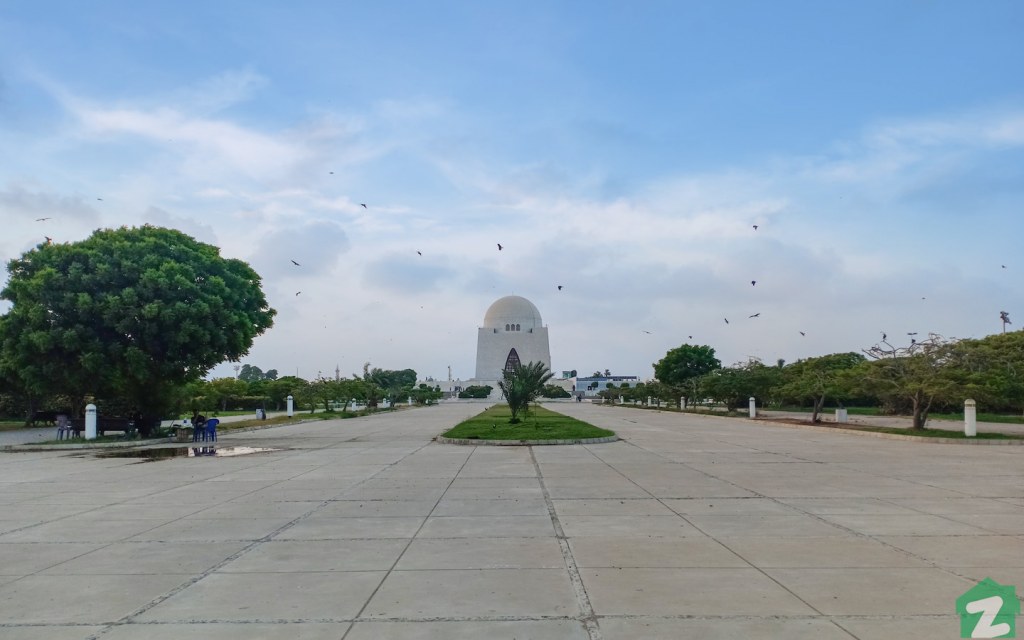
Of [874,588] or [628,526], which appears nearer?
[874,588]

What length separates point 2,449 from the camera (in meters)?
20.9

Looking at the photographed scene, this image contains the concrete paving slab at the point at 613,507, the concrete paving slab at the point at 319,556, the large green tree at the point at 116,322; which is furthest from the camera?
the large green tree at the point at 116,322

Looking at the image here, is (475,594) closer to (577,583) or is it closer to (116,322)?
(577,583)

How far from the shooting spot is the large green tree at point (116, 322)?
2194 cm

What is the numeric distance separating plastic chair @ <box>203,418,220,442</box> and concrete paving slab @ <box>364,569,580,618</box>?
18.6m

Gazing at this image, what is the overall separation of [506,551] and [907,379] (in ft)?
68.9

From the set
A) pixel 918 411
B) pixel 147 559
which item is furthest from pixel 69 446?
pixel 918 411

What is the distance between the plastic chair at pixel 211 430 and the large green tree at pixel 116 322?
1789 millimetres

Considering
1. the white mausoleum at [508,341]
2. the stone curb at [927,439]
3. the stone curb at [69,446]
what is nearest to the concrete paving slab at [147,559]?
the stone curb at [69,446]

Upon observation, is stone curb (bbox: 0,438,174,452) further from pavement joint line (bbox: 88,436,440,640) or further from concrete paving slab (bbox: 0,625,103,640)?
concrete paving slab (bbox: 0,625,103,640)

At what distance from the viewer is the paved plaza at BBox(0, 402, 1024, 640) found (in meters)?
5.23

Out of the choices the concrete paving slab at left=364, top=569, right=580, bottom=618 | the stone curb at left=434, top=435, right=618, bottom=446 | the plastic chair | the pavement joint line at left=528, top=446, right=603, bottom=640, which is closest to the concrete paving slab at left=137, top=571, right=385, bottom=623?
the concrete paving slab at left=364, top=569, right=580, bottom=618

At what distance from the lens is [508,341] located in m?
128

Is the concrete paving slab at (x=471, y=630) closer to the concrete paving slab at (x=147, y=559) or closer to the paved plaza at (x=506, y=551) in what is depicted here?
the paved plaza at (x=506, y=551)
